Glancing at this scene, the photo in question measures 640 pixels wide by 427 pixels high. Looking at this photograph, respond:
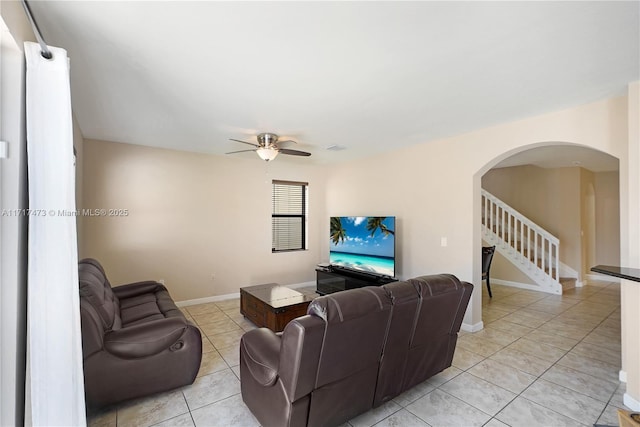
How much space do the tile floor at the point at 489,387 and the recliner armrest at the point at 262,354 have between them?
0.48 metres

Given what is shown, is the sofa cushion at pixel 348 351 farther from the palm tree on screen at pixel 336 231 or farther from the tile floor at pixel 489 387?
the palm tree on screen at pixel 336 231

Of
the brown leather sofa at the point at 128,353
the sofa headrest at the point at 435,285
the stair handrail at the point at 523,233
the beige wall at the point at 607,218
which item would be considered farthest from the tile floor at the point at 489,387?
the beige wall at the point at 607,218

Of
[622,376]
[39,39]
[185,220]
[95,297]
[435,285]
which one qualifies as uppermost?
[39,39]

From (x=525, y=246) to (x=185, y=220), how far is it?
6942 mm

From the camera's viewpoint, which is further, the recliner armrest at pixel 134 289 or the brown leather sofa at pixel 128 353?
the recliner armrest at pixel 134 289

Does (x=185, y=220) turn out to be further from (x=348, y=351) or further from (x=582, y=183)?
(x=582, y=183)

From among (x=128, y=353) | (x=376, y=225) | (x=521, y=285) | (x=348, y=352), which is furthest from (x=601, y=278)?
(x=128, y=353)

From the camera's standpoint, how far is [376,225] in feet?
15.0

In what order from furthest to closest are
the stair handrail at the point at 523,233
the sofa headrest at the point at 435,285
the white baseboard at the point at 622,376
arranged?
1. the stair handrail at the point at 523,233
2. the white baseboard at the point at 622,376
3. the sofa headrest at the point at 435,285

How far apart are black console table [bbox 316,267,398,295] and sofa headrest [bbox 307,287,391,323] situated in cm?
255

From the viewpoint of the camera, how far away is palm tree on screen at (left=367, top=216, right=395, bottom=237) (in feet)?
14.5

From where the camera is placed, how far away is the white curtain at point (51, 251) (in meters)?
1.42

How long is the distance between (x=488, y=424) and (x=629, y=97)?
2.74 m

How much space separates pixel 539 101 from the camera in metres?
2.64
